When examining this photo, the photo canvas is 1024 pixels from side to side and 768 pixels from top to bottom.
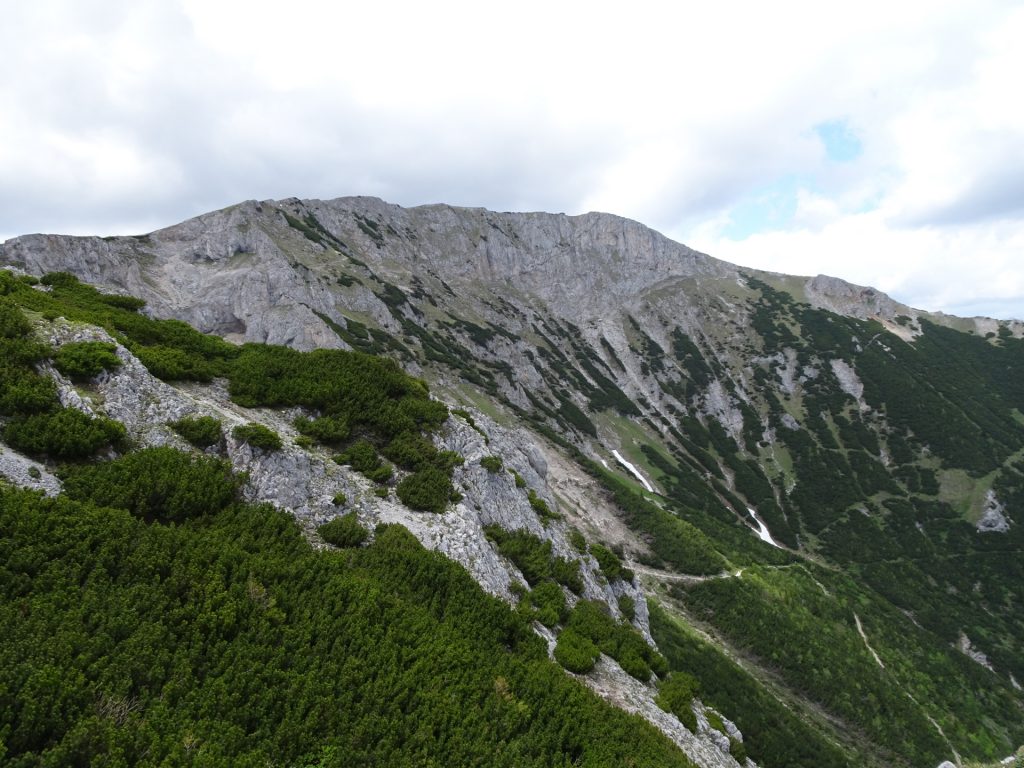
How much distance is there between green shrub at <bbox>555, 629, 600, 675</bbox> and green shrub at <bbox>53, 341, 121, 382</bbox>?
1664 centimetres

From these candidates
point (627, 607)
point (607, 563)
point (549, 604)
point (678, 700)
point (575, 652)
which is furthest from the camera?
point (607, 563)

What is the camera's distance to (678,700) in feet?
51.8

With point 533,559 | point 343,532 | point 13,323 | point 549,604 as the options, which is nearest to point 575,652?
point 549,604

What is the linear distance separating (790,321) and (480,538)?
618 feet

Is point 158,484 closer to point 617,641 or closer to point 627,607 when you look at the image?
point 617,641

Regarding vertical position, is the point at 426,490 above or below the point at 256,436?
Result: above

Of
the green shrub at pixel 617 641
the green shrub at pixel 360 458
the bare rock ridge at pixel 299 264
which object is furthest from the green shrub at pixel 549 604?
the bare rock ridge at pixel 299 264

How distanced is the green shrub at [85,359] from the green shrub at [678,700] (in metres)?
20.3

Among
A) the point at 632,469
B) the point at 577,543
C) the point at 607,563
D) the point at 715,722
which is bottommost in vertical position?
the point at 715,722

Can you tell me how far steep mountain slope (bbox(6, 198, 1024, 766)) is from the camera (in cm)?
5553

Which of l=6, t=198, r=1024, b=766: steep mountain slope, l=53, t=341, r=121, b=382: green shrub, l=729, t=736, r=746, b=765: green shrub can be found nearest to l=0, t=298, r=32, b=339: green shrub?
l=53, t=341, r=121, b=382: green shrub

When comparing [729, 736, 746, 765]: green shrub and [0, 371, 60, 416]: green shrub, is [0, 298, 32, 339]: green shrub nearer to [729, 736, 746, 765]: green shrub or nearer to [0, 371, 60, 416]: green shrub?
[0, 371, 60, 416]: green shrub

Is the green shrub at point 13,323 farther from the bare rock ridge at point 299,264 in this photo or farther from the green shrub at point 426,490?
the bare rock ridge at point 299,264

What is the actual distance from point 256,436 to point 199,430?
5.80ft
